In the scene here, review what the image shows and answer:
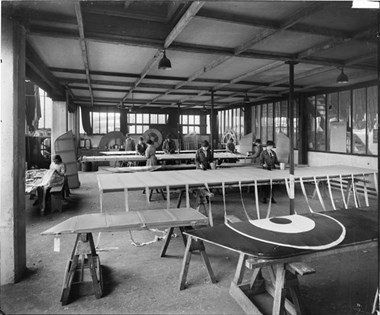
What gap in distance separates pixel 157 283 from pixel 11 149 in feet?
6.52

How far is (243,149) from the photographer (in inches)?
466

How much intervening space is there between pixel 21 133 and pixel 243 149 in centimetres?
948

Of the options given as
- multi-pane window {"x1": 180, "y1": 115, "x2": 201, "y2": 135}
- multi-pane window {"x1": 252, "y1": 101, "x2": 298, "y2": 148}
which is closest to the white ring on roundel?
multi-pane window {"x1": 252, "y1": 101, "x2": 298, "y2": 148}

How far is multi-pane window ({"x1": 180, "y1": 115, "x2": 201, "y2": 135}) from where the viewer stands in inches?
707

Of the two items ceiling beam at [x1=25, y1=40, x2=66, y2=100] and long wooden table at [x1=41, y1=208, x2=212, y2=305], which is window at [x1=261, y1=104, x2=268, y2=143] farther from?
long wooden table at [x1=41, y1=208, x2=212, y2=305]

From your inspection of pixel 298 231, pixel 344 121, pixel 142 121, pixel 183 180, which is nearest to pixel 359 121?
pixel 344 121

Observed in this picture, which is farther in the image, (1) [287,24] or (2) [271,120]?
(2) [271,120]

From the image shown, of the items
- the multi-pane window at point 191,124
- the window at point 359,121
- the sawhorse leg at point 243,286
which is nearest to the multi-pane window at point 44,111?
the multi-pane window at point 191,124

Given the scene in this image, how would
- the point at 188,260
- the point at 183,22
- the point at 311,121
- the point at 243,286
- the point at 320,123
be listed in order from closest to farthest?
the point at 243,286 → the point at 188,260 → the point at 183,22 → the point at 320,123 → the point at 311,121

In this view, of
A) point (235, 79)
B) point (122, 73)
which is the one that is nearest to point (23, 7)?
point (122, 73)

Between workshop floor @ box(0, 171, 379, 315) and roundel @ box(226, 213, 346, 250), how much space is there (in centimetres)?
66

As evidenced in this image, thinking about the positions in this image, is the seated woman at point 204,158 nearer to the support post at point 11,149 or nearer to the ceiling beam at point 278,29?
the ceiling beam at point 278,29

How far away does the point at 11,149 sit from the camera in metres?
3.01

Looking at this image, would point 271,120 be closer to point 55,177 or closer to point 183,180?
point 183,180
